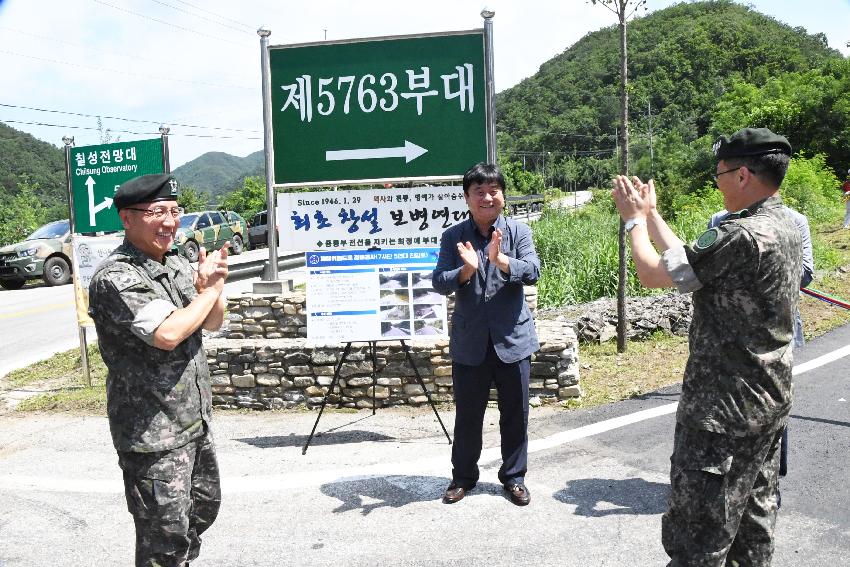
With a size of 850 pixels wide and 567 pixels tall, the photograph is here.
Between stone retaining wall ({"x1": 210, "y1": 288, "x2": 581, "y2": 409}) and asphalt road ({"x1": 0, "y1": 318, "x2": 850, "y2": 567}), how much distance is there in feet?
0.70

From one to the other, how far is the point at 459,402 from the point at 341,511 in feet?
3.09

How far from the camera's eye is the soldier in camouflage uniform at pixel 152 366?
8.80 feet

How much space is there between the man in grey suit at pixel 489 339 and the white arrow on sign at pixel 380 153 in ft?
7.55

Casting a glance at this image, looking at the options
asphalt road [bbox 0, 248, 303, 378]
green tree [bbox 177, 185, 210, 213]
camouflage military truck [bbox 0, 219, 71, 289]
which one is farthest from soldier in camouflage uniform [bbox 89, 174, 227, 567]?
green tree [bbox 177, 185, 210, 213]

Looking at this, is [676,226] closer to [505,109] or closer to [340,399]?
[340,399]

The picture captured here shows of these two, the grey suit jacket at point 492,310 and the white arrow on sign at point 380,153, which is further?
the white arrow on sign at point 380,153

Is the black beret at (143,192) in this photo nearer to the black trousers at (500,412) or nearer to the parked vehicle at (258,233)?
the black trousers at (500,412)

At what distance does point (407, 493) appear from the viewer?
4.40 metres

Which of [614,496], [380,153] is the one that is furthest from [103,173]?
[614,496]

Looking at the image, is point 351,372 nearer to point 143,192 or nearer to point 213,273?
point 213,273

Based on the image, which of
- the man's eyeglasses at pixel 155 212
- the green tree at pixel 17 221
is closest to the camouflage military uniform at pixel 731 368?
the man's eyeglasses at pixel 155 212

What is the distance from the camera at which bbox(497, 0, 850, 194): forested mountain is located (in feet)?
133

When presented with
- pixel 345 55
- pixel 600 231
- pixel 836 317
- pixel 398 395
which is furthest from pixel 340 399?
pixel 600 231

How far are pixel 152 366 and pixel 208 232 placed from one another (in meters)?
20.2
